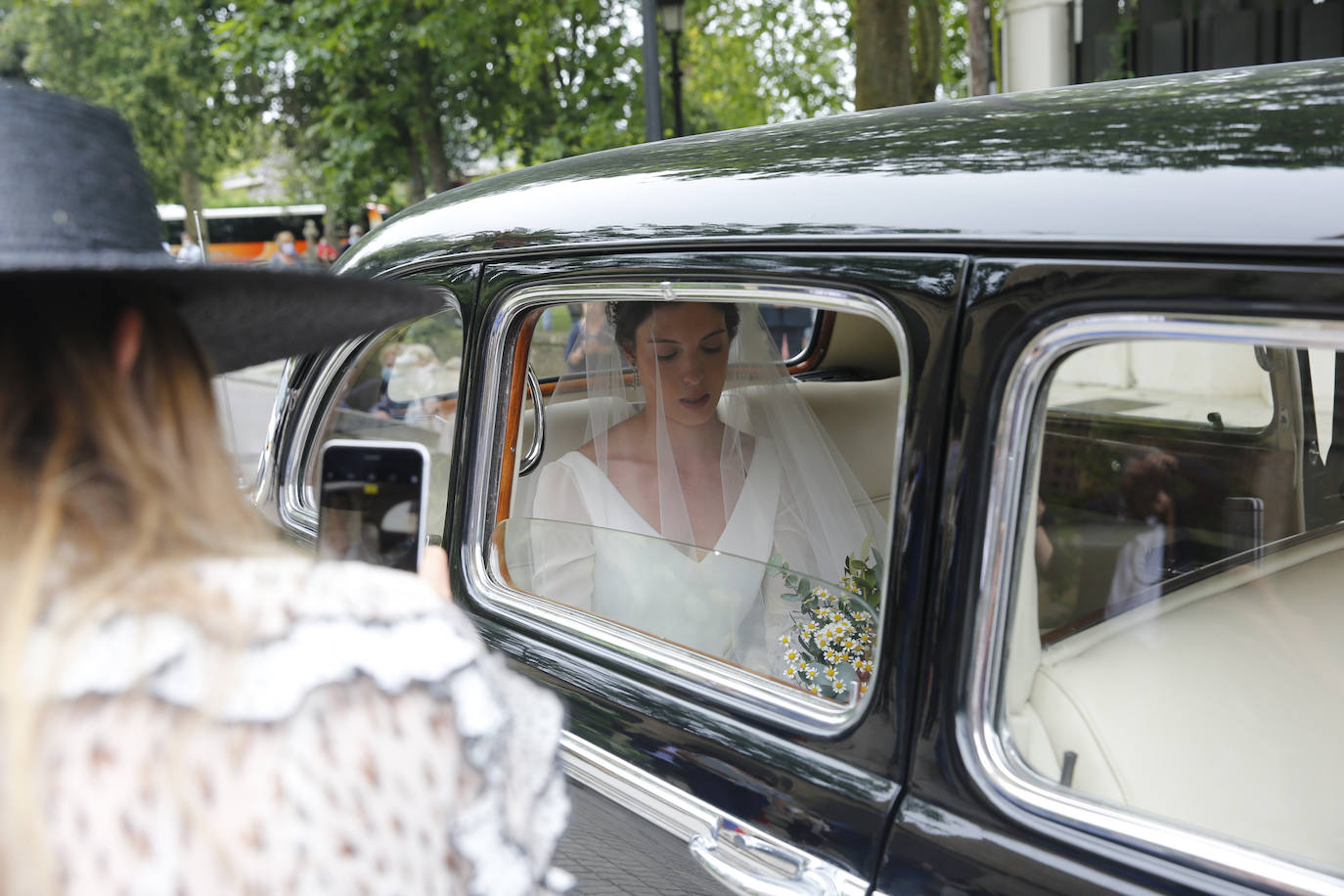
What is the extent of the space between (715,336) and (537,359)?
463mm

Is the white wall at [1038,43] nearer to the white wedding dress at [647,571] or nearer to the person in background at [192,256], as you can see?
the person in background at [192,256]

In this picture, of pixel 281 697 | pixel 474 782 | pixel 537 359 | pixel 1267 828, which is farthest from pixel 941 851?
pixel 537 359

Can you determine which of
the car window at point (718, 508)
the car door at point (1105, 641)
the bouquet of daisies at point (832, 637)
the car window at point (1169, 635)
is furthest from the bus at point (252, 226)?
the car door at point (1105, 641)

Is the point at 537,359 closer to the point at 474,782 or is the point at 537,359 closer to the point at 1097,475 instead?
the point at 1097,475

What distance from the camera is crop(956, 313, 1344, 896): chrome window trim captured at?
0.99 m

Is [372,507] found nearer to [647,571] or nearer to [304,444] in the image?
[647,571]

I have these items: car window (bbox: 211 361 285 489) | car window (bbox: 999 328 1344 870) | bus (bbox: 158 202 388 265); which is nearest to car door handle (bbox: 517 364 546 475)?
car window (bbox: 999 328 1344 870)

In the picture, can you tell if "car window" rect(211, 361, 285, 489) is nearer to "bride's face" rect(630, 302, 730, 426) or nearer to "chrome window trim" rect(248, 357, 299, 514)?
"chrome window trim" rect(248, 357, 299, 514)

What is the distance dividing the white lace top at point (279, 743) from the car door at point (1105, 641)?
533 millimetres

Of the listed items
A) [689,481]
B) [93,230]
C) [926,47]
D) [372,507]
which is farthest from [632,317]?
[926,47]

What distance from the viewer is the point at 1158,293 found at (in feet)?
3.36

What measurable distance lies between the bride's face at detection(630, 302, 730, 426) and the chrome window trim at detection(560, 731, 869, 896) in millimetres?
1060

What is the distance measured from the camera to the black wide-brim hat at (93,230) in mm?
892

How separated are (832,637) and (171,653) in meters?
1.02
